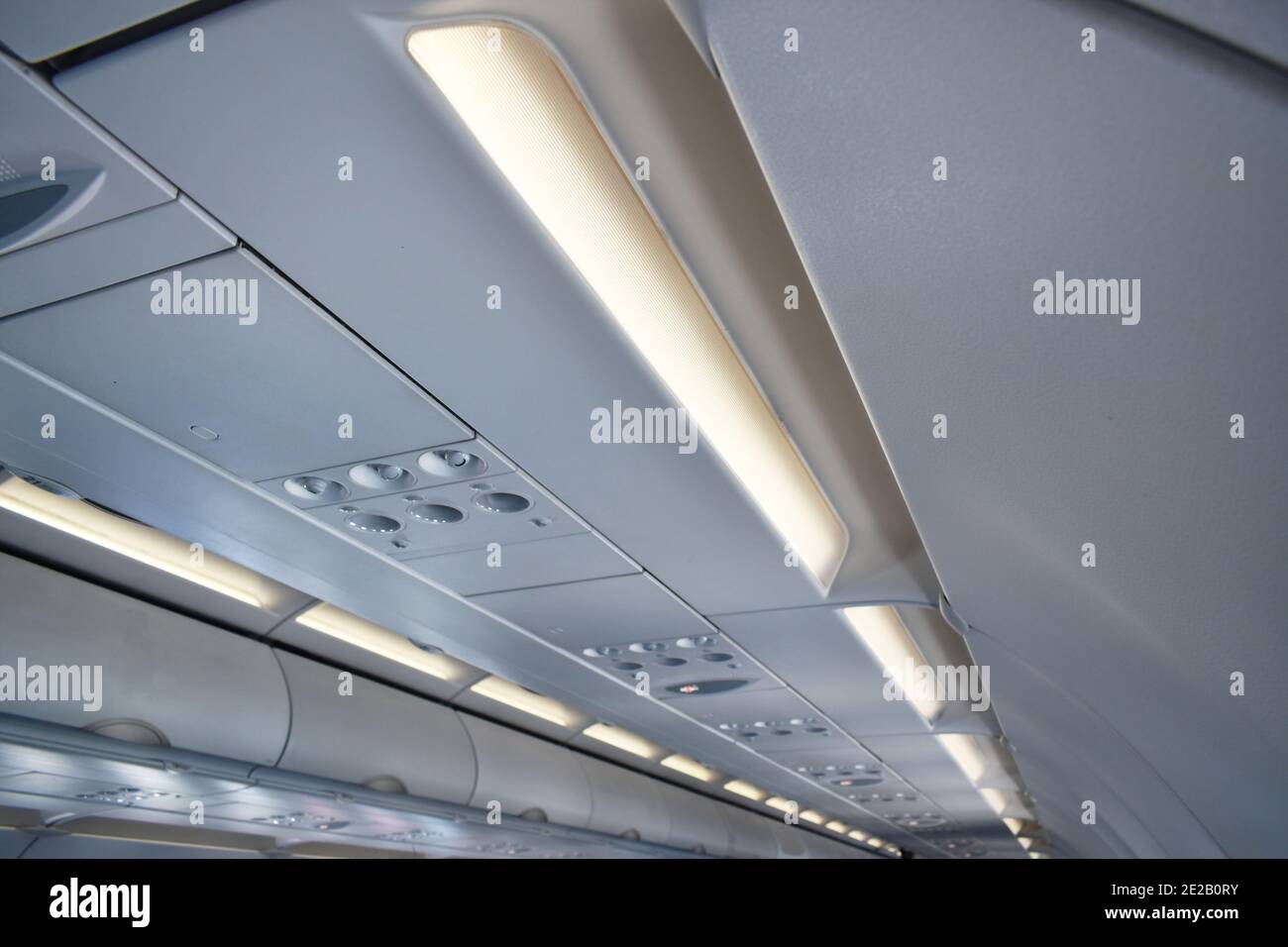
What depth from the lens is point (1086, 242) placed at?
81.0 inches

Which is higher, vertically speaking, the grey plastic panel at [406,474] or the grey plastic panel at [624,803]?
the grey plastic panel at [406,474]

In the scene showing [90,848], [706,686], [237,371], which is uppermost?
[237,371]


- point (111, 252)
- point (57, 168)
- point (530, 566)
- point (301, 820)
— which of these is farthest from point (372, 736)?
point (57, 168)

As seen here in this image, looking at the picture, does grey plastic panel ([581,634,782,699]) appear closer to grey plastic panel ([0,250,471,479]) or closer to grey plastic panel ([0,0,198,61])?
grey plastic panel ([0,250,471,479])

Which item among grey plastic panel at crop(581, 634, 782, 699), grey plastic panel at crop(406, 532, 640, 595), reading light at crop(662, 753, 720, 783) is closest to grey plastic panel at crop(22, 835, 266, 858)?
reading light at crop(662, 753, 720, 783)

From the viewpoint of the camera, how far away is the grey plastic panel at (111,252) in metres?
2.67

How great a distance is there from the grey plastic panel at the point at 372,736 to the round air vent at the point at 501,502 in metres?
3.77

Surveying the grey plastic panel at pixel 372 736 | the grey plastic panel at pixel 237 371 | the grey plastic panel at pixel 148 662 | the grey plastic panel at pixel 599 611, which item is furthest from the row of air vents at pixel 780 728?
the grey plastic panel at pixel 237 371

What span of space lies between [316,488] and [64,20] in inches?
102

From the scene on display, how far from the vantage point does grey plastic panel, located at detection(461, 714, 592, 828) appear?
948 centimetres

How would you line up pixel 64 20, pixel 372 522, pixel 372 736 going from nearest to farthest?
pixel 64 20 → pixel 372 522 → pixel 372 736

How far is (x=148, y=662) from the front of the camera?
6055mm

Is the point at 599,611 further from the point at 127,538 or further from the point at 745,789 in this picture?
the point at 745,789

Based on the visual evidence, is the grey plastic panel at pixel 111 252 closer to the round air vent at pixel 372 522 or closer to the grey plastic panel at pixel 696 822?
the round air vent at pixel 372 522
